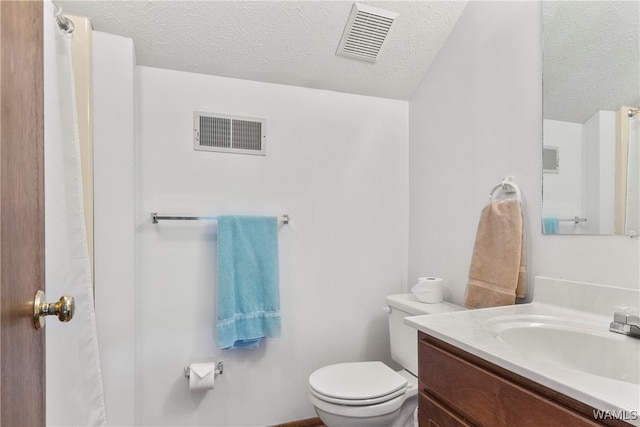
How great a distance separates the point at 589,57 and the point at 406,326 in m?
1.28

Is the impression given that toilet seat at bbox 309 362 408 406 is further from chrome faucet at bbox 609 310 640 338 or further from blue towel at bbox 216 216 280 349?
chrome faucet at bbox 609 310 640 338

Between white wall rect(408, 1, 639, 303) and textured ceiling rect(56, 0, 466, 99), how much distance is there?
0.57 ft

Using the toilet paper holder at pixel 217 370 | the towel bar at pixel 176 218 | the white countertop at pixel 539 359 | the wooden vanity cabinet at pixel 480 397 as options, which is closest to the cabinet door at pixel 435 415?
the wooden vanity cabinet at pixel 480 397

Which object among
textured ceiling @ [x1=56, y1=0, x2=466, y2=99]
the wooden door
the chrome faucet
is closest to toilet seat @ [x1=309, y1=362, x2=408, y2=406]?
the chrome faucet

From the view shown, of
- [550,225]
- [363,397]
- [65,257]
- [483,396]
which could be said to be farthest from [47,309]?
[550,225]

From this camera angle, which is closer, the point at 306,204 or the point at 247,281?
the point at 247,281

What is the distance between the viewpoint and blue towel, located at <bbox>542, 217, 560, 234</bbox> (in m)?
1.21

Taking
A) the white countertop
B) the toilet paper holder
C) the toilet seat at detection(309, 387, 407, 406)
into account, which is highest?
the white countertop

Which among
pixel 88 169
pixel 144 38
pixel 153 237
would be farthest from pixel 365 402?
pixel 144 38

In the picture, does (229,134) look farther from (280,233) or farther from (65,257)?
(65,257)

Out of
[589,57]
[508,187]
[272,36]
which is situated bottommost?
[508,187]

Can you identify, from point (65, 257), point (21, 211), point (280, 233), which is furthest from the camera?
point (280, 233)

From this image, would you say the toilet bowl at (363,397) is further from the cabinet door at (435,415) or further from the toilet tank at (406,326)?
the cabinet door at (435,415)

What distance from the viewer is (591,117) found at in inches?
44.4
